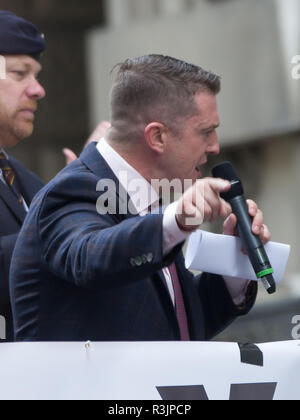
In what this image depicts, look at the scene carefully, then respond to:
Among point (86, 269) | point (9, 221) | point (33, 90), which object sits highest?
point (33, 90)

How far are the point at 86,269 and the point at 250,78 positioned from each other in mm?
7529

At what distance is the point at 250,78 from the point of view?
9953mm

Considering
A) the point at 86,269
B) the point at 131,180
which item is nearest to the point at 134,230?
the point at 86,269

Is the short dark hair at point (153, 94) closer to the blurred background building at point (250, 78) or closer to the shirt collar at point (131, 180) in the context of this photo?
the shirt collar at point (131, 180)

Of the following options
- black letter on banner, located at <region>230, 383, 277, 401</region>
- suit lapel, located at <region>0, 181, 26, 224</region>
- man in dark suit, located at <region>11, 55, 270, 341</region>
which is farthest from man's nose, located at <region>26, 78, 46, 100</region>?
black letter on banner, located at <region>230, 383, 277, 401</region>

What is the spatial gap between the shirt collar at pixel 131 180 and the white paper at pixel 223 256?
0.73 ft

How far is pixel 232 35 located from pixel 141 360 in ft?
24.9

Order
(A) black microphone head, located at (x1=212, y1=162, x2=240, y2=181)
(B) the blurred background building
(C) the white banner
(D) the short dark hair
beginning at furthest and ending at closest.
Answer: (B) the blurred background building, (D) the short dark hair, (A) black microphone head, located at (x1=212, y1=162, x2=240, y2=181), (C) the white banner

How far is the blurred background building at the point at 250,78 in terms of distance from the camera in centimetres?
980

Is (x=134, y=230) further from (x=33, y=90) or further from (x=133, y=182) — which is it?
(x=33, y=90)

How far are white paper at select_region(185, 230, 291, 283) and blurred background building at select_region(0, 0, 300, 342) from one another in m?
5.75

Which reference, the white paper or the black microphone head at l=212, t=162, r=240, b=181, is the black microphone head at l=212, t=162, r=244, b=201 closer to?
the black microphone head at l=212, t=162, r=240, b=181

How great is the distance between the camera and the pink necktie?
3186 mm
